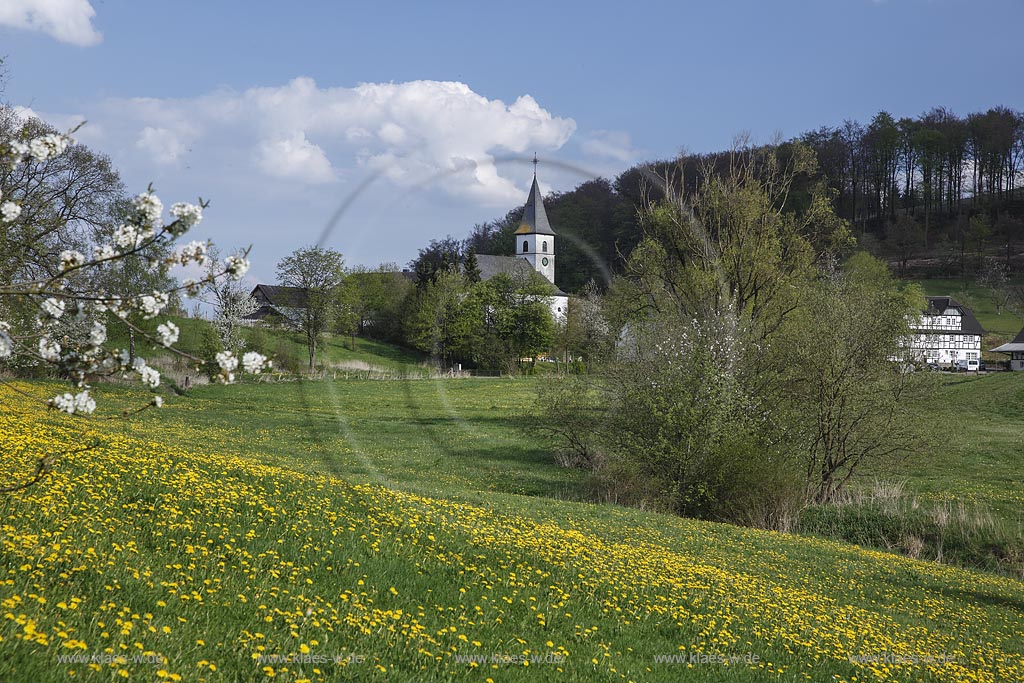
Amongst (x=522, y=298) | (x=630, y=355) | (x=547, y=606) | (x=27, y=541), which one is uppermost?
(x=522, y=298)

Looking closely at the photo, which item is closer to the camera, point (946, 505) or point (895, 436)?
point (946, 505)

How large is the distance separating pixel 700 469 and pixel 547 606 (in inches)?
627

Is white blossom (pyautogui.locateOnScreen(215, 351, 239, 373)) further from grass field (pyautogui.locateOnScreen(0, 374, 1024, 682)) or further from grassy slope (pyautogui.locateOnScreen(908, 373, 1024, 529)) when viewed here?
grassy slope (pyautogui.locateOnScreen(908, 373, 1024, 529))

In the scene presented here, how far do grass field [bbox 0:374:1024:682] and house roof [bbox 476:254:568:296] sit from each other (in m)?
19.5

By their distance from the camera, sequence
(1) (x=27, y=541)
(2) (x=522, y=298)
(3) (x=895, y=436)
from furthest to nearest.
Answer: (2) (x=522, y=298) → (3) (x=895, y=436) → (1) (x=27, y=541)

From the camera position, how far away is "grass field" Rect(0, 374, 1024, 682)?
20.6ft

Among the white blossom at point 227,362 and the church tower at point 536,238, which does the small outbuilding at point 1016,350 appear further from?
the white blossom at point 227,362

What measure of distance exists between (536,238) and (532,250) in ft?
2.87

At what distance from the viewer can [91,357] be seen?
4.53 metres

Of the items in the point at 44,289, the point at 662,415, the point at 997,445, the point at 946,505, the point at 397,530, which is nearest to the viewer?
the point at 44,289

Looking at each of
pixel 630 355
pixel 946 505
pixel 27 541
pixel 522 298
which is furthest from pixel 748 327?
pixel 27 541

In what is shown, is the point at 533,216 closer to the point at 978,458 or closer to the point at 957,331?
the point at 978,458

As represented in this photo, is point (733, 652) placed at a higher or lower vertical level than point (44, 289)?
lower

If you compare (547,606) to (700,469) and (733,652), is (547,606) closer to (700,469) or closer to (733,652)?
(733,652)
